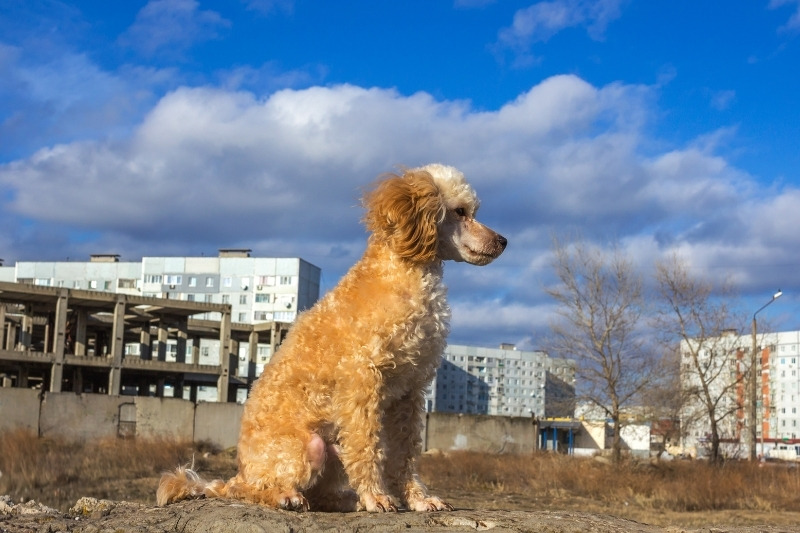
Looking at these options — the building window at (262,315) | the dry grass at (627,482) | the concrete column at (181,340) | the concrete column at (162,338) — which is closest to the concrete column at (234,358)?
the concrete column at (181,340)

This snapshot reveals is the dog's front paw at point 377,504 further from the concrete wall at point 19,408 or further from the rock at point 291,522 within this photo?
the concrete wall at point 19,408

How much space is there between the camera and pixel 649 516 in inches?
858

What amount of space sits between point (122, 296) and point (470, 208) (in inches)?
2032

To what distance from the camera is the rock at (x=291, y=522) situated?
5348 mm

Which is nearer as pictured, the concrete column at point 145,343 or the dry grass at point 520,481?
the dry grass at point 520,481

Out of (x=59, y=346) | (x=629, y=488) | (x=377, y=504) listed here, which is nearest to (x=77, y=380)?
(x=59, y=346)

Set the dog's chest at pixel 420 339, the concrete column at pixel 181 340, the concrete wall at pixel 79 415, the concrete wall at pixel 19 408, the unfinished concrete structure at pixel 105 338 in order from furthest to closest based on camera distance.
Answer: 1. the concrete column at pixel 181 340
2. the unfinished concrete structure at pixel 105 338
3. the concrete wall at pixel 79 415
4. the concrete wall at pixel 19 408
5. the dog's chest at pixel 420 339

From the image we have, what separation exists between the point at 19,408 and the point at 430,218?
125 feet

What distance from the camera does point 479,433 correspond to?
156ft

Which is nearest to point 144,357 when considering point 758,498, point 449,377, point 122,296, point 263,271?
point 122,296

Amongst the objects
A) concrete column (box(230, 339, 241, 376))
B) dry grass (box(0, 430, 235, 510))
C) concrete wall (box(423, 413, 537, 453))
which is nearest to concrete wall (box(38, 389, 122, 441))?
dry grass (box(0, 430, 235, 510))

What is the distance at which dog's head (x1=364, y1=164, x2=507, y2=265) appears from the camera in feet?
19.9

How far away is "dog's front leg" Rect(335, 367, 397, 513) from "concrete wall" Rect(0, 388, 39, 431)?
36.2 meters

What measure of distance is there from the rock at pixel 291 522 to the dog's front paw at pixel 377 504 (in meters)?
0.09
